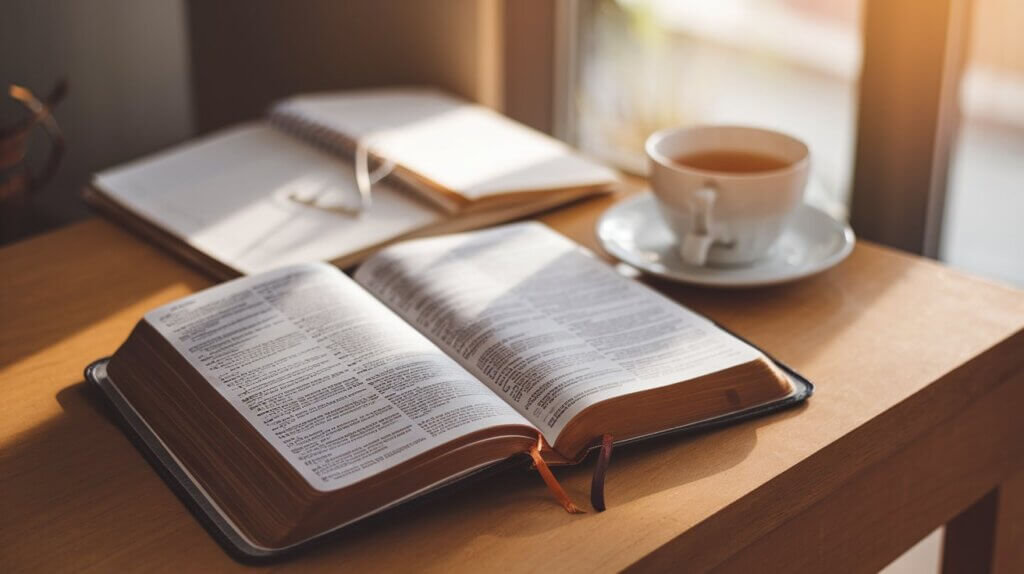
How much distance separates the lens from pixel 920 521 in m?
0.75

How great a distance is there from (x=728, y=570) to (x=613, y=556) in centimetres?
10

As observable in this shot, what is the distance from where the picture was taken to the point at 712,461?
63cm

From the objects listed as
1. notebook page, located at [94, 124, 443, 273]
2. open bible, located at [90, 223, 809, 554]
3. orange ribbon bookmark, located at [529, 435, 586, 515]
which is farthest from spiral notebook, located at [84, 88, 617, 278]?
orange ribbon bookmark, located at [529, 435, 586, 515]

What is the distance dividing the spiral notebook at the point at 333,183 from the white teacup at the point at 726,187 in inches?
5.8

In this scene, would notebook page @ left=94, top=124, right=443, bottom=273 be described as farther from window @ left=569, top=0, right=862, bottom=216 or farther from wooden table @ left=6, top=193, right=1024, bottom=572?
window @ left=569, top=0, right=862, bottom=216

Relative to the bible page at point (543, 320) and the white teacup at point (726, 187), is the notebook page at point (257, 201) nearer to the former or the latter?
the bible page at point (543, 320)

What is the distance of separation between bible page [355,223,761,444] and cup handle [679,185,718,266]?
66mm

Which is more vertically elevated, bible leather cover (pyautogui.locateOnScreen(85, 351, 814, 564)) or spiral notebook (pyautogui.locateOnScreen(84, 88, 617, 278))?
spiral notebook (pyautogui.locateOnScreen(84, 88, 617, 278))

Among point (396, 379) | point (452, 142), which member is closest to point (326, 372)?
point (396, 379)

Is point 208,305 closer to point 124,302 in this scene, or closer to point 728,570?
point 124,302

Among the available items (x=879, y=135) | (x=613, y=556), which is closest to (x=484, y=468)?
(x=613, y=556)

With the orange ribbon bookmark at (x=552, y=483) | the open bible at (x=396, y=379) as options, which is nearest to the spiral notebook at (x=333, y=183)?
the open bible at (x=396, y=379)

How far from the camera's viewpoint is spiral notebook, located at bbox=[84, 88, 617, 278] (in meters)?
0.90

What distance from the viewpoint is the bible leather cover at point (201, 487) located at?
1.82 ft
